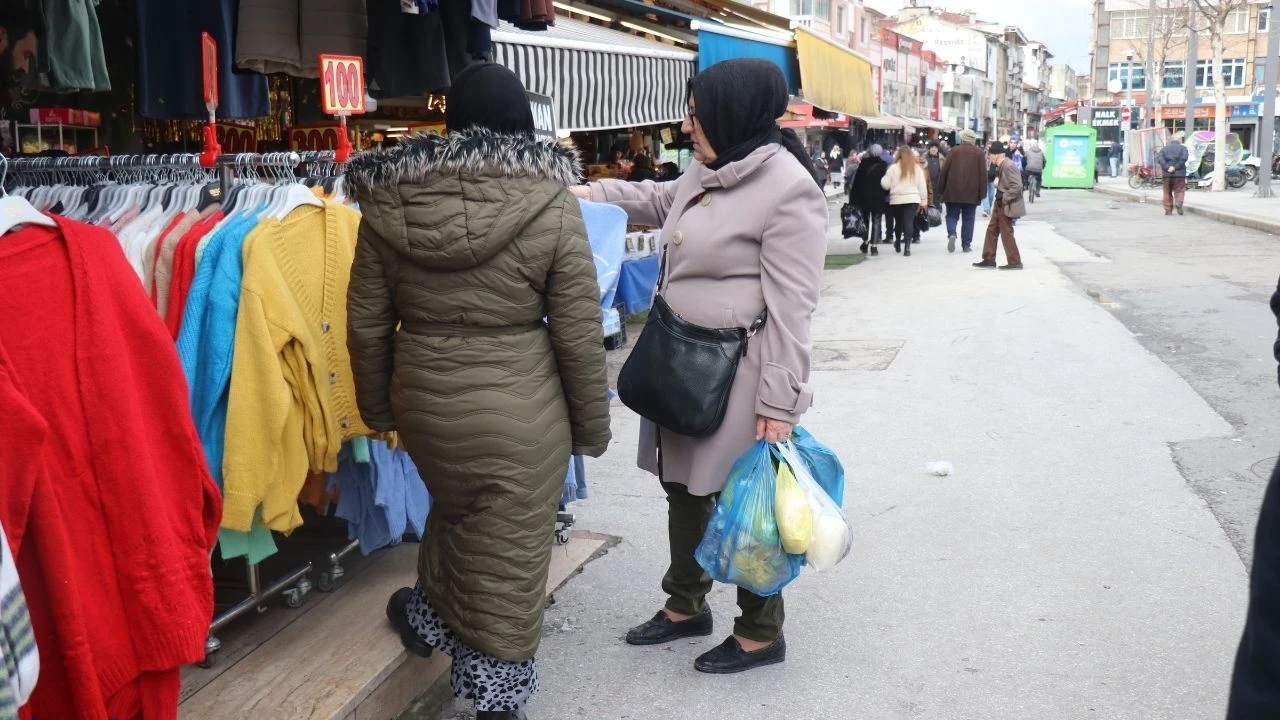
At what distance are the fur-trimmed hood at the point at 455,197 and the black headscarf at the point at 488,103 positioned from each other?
0.42 feet

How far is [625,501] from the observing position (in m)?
5.67

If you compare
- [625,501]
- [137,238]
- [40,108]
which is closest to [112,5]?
[40,108]

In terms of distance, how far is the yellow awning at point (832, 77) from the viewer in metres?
11.6

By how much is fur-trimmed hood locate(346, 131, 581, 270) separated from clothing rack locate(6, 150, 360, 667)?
101 cm

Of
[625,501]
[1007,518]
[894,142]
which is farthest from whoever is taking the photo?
[894,142]

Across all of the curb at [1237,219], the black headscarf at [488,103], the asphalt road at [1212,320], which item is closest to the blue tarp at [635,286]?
the black headscarf at [488,103]

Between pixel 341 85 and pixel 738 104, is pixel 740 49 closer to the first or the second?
pixel 341 85

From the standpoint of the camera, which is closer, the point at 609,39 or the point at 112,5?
the point at 112,5

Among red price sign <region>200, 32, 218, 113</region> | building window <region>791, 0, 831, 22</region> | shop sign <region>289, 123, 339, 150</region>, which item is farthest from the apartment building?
red price sign <region>200, 32, 218, 113</region>

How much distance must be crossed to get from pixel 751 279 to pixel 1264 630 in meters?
2.32

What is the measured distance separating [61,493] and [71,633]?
0.27m

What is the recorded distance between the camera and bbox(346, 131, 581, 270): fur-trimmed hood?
2.95 metres

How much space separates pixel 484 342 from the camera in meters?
3.05

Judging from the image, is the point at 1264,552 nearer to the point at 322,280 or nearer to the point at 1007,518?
the point at 322,280
